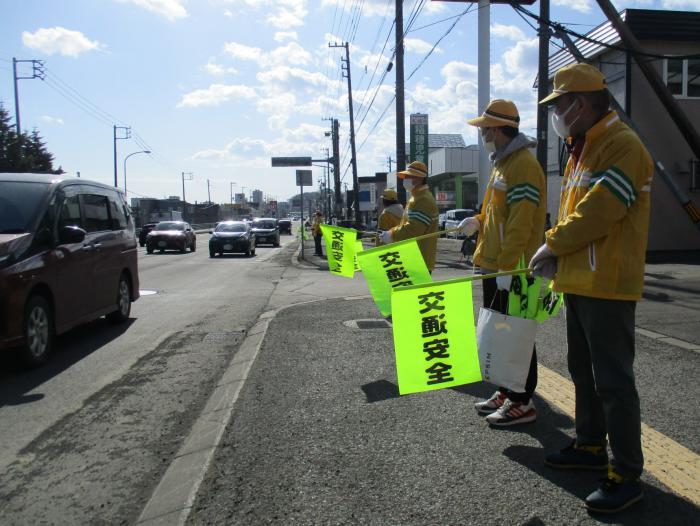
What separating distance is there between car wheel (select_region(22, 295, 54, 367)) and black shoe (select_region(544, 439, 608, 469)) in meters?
Result: 4.83

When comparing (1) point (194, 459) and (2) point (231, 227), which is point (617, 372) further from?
(2) point (231, 227)

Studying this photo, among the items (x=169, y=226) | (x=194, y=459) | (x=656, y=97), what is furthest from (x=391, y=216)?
(x=169, y=226)

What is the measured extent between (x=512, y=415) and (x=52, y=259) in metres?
4.84

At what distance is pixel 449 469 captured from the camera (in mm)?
3137

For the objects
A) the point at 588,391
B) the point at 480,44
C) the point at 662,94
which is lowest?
the point at 588,391

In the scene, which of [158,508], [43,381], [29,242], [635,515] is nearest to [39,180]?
[29,242]

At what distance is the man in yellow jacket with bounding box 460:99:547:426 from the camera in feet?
11.9

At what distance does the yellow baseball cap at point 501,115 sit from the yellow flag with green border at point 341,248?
360 centimetres

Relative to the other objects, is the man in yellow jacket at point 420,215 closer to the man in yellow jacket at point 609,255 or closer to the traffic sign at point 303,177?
the man in yellow jacket at point 609,255

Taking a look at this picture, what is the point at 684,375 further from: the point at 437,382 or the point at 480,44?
the point at 480,44

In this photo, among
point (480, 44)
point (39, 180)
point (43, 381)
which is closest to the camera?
point (43, 381)

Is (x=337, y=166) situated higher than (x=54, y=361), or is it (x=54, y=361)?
(x=337, y=166)

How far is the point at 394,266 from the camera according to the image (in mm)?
5113

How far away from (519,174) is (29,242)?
473 cm
